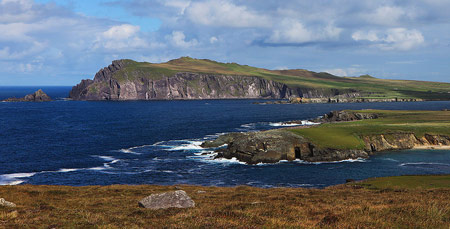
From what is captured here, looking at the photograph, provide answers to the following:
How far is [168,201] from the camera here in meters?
27.2

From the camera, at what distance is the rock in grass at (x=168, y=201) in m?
26.8

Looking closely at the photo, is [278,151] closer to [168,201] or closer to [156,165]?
[156,165]

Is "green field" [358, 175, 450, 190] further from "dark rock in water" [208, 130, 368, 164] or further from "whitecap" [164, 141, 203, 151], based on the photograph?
"whitecap" [164, 141, 203, 151]

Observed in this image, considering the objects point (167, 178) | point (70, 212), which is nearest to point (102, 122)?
point (167, 178)

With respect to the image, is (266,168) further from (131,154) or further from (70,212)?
(70,212)

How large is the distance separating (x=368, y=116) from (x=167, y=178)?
11692cm

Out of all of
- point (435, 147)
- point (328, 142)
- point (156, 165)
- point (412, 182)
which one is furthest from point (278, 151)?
point (435, 147)

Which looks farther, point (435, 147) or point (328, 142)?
point (435, 147)

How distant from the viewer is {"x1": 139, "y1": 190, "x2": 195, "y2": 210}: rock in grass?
2678 cm

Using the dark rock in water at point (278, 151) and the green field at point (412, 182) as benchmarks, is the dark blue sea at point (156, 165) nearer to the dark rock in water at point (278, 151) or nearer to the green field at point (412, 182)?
the dark rock in water at point (278, 151)

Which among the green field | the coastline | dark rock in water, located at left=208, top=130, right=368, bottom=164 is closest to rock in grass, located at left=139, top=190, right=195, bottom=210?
the green field

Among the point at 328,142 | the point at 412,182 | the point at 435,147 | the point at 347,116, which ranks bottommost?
the point at 435,147

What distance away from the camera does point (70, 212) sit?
25.3 m

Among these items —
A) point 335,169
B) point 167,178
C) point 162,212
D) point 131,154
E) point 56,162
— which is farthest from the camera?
point 131,154
